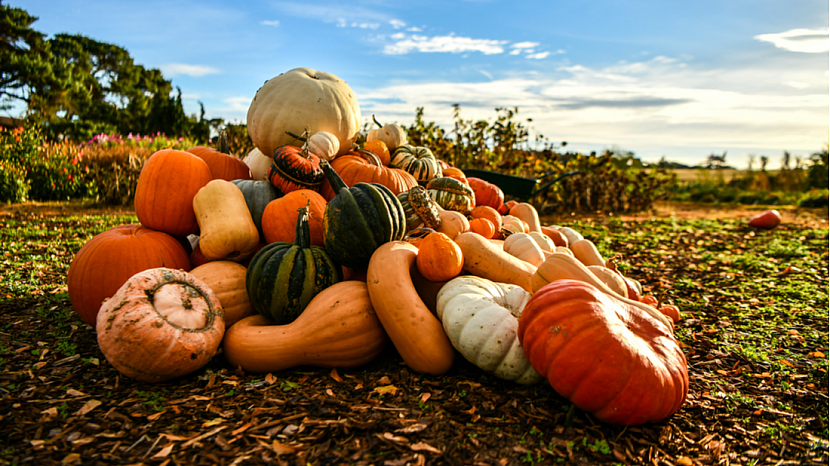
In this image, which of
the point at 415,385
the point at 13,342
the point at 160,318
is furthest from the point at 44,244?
the point at 415,385

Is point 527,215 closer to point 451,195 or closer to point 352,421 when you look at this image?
point 451,195

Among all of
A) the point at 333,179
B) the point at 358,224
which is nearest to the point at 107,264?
the point at 333,179

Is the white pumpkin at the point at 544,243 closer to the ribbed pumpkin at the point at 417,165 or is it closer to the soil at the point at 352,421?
the ribbed pumpkin at the point at 417,165

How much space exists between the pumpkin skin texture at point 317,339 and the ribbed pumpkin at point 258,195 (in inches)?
44.7

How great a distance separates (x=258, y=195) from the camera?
151 inches

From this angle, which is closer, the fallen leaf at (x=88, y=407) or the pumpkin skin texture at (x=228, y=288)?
the fallen leaf at (x=88, y=407)

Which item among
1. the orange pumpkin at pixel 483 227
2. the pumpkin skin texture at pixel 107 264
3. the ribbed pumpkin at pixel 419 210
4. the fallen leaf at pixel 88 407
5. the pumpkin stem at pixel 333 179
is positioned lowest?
the fallen leaf at pixel 88 407

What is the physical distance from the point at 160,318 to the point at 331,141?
235 cm

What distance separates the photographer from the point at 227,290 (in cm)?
306

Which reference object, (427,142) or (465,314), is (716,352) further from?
(427,142)

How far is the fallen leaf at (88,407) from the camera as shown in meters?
2.21

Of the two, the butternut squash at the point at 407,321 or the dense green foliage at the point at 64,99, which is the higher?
the dense green foliage at the point at 64,99

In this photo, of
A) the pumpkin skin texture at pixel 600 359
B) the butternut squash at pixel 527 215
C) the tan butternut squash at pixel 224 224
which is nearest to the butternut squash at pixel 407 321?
the pumpkin skin texture at pixel 600 359

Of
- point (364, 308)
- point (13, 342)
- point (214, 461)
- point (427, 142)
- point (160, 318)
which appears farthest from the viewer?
point (427, 142)
